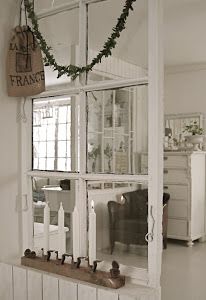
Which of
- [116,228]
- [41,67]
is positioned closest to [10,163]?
[41,67]

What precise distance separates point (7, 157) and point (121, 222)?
64 cm

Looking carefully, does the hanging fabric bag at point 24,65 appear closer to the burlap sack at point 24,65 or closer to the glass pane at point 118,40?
the burlap sack at point 24,65

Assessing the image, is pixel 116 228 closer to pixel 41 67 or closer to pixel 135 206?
pixel 135 206

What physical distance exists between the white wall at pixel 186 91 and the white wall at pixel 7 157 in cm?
452

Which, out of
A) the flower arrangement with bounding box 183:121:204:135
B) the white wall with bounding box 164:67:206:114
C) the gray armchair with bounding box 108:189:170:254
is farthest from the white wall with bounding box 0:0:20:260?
the white wall with bounding box 164:67:206:114

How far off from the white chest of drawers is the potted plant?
0.16 m

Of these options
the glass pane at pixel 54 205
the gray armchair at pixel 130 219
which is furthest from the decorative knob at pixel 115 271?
the glass pane at pixel 54 205

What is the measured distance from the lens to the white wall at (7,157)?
6.03ft

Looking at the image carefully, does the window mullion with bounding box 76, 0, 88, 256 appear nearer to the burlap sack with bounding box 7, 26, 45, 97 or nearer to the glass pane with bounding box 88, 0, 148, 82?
the glass pane with bounding box 88, 0, 148, 82

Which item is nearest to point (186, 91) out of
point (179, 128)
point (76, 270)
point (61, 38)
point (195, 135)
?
point (179, 128)

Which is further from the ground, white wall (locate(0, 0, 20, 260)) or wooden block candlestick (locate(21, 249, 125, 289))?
white wall (locate(0, 0, 20, 260))

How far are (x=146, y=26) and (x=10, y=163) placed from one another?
0.89 meters

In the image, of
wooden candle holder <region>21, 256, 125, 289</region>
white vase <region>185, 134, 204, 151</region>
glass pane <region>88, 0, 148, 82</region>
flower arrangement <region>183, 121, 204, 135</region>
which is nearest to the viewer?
wooden candle holder <region>21, 256, 125, 289</region>

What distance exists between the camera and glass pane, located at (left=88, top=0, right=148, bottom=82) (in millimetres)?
1595
